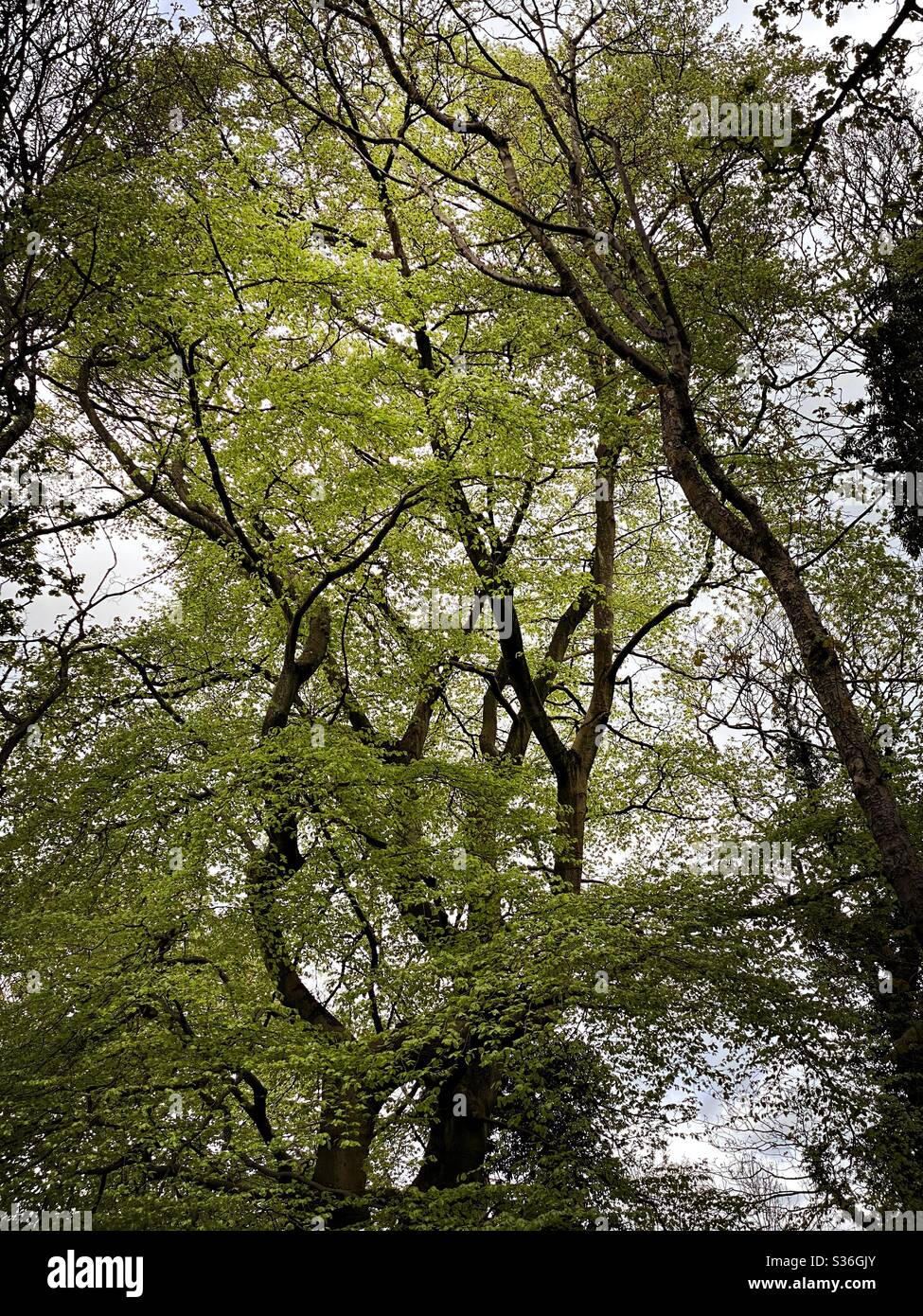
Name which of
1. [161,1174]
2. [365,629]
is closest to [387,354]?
[365,629]

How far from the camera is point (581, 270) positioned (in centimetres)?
1478

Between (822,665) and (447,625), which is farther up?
(447,625)

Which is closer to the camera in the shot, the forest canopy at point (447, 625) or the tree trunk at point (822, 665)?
the tree trunk at point (822, 665)

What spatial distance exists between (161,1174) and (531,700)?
752 centimetres

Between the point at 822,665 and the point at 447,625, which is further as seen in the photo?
the point at 447,625

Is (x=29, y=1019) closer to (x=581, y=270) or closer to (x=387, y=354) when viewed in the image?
(x=387, y=354)

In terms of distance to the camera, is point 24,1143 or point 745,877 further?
point 745,877

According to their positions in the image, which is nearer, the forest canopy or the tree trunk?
the tree trunk

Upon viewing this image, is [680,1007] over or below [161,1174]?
over

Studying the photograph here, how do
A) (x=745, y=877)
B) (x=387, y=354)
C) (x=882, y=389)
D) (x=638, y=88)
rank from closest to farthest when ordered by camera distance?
(x=745, y=877) < (x=387, y=354) < (x=638, y=88) < (x=882, y=389)
